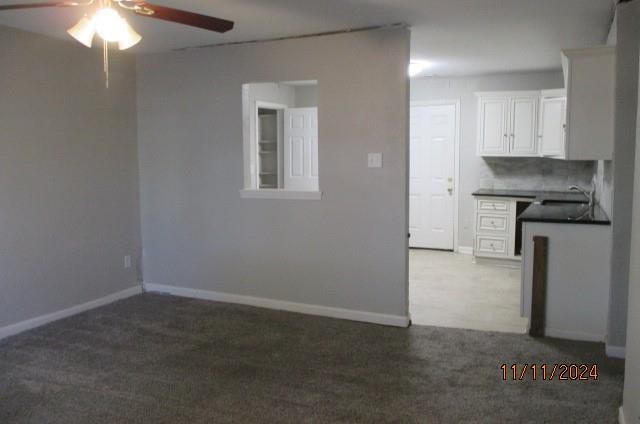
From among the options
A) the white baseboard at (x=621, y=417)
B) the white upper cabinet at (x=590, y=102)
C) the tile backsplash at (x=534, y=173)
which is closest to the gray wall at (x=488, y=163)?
the tile backsplash at (x=534, y=173)

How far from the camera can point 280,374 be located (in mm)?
3295

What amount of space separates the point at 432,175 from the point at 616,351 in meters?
4.01

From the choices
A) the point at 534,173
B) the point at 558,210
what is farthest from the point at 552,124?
the point at 558,210

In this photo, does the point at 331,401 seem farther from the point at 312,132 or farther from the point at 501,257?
the point at 312,132

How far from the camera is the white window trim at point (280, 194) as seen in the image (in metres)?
4.43

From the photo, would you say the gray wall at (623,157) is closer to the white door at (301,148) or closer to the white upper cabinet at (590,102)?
the white upper cabinet at (590,102)

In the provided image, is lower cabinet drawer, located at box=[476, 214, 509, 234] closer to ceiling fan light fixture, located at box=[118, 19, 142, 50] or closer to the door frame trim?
the door frame trim

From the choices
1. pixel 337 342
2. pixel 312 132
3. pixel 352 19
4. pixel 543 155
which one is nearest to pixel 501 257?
pixel 543 155

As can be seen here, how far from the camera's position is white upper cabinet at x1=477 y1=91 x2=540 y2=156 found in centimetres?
639

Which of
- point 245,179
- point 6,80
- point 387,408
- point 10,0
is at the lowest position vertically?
point 387,408

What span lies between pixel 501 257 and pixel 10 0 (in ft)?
17.8

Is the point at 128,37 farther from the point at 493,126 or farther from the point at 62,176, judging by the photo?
the point at 493,126

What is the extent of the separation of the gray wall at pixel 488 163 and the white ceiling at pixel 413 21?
1.61 metres

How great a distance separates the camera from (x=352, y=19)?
383 centimetres
